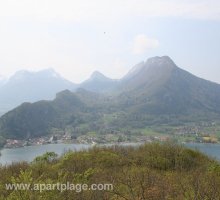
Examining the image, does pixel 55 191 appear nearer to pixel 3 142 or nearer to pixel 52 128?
pixel 3 142

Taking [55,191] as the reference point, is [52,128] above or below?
below

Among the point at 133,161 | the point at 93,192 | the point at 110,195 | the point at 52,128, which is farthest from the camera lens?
the point at 52,128

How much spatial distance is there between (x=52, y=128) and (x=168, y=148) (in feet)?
477

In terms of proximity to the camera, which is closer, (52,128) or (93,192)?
(93,192)

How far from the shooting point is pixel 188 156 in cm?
4897

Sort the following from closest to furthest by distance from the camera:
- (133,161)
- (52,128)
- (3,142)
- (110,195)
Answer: (110,195), (133,161), (3,142), (52,128)

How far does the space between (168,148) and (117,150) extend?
9.61 metres

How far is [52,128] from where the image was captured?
622 ft

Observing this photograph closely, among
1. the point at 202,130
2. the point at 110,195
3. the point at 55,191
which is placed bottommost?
the point at 202,130

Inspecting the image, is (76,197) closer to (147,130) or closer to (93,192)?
(93,192)

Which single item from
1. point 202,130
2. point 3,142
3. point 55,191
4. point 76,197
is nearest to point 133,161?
point 76,197

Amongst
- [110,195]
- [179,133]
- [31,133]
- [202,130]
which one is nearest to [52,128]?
[31,133]

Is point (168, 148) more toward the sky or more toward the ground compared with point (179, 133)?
more toward the sky

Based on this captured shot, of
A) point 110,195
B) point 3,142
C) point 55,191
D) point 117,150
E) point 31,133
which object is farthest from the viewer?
point 31,133
